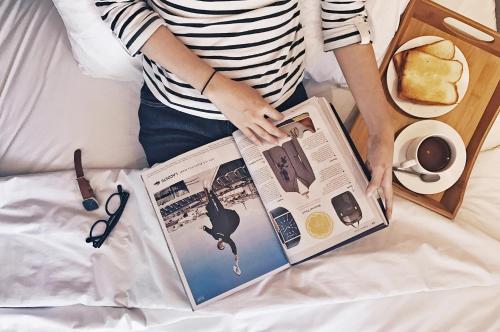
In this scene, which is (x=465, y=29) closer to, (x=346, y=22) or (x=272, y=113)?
(x=346, y=22)

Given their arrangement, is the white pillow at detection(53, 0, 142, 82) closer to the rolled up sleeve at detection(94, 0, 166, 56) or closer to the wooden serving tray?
the rolled up sleeve at detection(94, 0, 166, 56)

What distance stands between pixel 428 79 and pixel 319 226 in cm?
36

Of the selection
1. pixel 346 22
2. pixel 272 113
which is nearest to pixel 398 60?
pixel 346 22

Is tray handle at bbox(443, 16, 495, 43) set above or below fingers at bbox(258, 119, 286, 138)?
above

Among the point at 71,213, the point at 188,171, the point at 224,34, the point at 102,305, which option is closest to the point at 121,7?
the point at 224,34

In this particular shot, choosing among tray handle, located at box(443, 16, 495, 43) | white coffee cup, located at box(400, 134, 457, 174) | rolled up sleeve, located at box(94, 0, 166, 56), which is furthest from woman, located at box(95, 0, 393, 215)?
tray handle, located at box(443, 16, 495, 43)

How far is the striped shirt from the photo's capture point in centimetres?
64

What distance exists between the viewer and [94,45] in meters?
0.79

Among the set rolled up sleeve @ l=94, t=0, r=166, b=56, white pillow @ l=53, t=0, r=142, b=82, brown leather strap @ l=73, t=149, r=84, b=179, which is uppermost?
white pillow @ l=53, t=0, r=142, b=82

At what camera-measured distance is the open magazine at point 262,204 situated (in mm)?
684

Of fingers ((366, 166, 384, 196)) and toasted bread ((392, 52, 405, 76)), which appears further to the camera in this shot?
toasted bread ((392, 52, 405, 76))

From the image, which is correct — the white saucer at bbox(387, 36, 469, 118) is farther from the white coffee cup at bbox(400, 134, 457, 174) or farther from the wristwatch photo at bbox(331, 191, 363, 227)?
the wristwatch photo at bbox(331, 191, 363, 227)

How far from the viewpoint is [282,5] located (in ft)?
2.15

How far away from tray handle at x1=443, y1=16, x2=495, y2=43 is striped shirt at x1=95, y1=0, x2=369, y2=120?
0.77 ft
